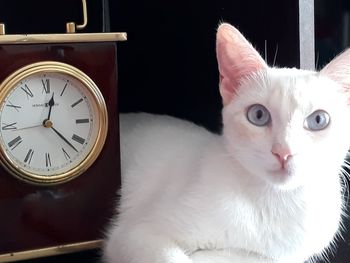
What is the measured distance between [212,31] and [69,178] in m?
0.42

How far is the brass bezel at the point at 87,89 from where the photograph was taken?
767 millimetres

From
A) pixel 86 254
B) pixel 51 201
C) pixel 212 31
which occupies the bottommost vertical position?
pixel 86 254

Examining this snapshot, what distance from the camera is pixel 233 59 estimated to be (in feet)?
2.59

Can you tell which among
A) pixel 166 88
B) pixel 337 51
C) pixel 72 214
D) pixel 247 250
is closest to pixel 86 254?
pixel 72 214

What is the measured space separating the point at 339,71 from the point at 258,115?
0.13m

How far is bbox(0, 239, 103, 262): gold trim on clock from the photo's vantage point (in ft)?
2.62

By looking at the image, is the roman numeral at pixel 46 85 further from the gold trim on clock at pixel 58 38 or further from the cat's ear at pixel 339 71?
the cat's ear at pixel 339 71

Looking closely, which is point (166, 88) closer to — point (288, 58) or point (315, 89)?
point (288, 58)

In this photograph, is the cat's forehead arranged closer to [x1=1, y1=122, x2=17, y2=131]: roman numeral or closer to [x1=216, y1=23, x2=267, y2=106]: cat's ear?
[x1=216, y1=23, x2=267, y2=106]: cat's ear

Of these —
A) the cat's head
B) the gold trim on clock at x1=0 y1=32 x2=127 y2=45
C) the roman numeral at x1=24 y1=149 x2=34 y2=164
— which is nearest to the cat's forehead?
the cat's head

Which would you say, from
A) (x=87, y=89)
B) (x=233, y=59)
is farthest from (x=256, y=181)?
(x=87, y=89)

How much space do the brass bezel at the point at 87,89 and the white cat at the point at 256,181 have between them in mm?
121

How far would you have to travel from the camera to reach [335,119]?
74 centimetres

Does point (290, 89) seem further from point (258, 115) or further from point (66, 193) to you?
point (66, 193)
